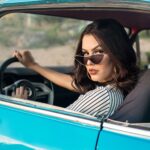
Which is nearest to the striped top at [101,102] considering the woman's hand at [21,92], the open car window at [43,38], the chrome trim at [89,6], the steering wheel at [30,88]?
the chrome trim at [89,6]

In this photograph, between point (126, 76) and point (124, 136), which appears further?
point (126, 76)

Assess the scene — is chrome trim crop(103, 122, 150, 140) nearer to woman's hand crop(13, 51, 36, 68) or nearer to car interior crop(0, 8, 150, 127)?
car interior crop(0, 8, 150, 127)

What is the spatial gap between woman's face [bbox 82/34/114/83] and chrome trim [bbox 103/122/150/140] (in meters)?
0.52

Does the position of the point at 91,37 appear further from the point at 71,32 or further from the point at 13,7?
the point at 71,32

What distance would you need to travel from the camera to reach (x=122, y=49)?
10.5 ft

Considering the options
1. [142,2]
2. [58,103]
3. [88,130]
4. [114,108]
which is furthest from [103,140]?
[58,103]

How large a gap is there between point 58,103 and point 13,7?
1.34 metres

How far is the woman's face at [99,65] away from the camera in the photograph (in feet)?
10.4

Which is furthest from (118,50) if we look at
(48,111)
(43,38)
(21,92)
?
(43,38)

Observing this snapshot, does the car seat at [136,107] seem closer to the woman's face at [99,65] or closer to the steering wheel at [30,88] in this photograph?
the woman's face at [99,65]

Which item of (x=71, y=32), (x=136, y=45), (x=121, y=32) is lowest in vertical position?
(x=121, y=32)

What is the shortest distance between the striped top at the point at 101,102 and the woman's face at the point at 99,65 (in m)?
0.06

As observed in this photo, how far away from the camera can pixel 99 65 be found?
317 cm

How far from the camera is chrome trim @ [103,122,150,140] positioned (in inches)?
102
